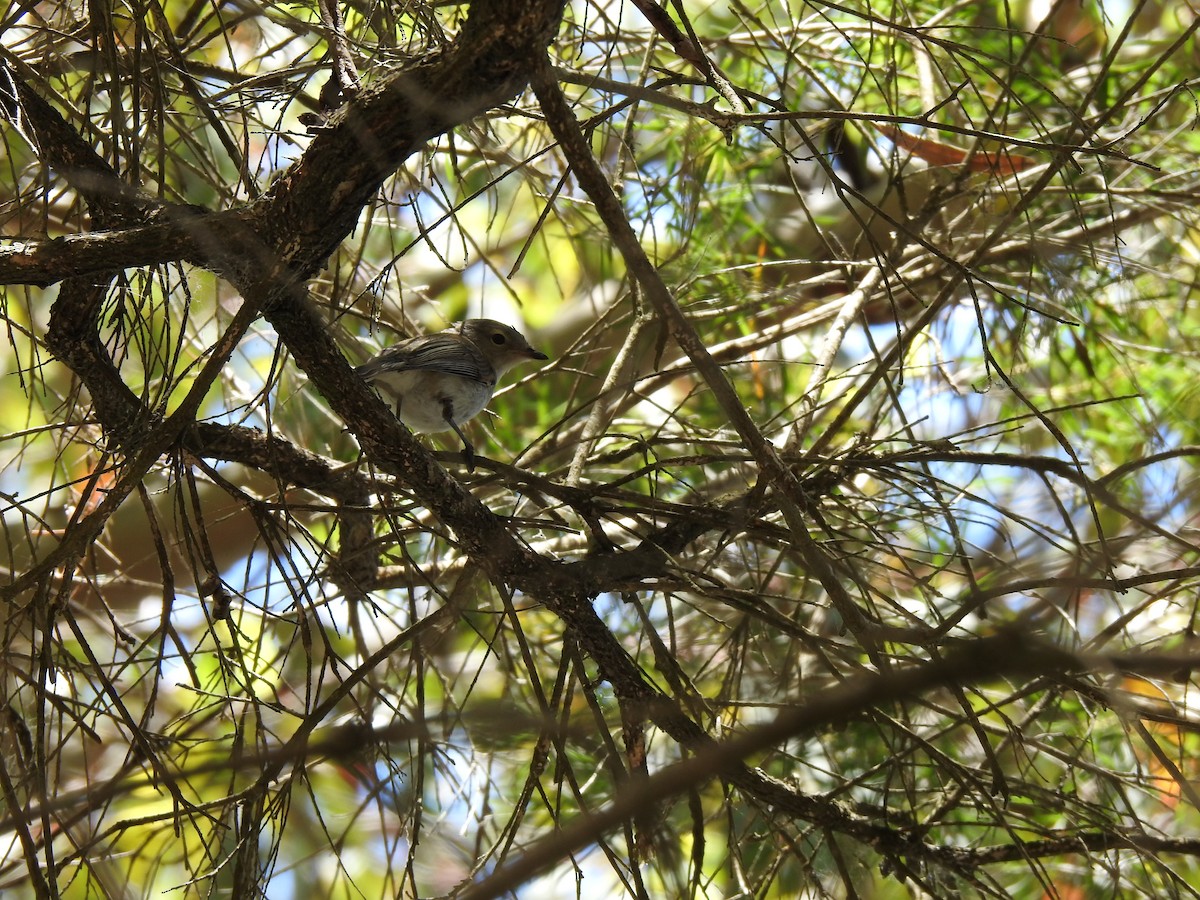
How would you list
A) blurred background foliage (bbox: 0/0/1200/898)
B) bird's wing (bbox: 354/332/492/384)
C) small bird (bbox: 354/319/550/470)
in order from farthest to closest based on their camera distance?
small bird (bbox: 354/319/550/470), bird's wing (bbox: 354/332/492/384), blurred background foliage (bbox: 0/0/1200/898)

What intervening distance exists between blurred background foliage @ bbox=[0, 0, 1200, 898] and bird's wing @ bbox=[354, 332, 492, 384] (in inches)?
4.6

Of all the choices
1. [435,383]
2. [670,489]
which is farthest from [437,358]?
[670,489]

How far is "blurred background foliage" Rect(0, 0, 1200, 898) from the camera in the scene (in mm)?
1853

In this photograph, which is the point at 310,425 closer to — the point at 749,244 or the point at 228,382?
the point at 228,382

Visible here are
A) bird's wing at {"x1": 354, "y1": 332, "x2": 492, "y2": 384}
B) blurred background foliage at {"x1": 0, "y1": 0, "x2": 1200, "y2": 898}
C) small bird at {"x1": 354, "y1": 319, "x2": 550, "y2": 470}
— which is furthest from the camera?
small bird at {"x1": 354, "y1": 319, "x2": 550, "y2": 470}

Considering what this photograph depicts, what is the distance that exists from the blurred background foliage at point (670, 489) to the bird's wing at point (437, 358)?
0.39 feet

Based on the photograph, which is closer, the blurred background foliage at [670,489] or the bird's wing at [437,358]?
the blurred background foliage at [670,489]

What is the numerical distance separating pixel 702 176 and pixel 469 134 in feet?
2.78

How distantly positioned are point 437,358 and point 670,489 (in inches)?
32.3

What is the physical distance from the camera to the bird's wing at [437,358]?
9.71ft

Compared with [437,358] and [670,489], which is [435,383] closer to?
[437,358]

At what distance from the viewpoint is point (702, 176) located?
328 cm

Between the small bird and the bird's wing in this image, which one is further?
the small bird

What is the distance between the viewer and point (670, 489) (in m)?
3.33
